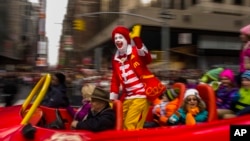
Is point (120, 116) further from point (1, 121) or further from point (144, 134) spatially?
point (1, 121)

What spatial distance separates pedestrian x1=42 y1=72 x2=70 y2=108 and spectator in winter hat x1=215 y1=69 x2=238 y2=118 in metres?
2.04

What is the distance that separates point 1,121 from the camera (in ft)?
13.1

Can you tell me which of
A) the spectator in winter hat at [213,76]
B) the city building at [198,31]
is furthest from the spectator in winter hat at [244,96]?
the city building at [198,31]

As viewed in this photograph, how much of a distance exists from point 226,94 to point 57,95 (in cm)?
245

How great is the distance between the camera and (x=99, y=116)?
3908mm

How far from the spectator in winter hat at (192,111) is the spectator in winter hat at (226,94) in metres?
0.28

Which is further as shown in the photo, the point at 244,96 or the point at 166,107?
the point at 166,107

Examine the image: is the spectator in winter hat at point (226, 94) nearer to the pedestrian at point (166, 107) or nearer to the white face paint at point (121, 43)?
the pedestrian at point (166, 107)

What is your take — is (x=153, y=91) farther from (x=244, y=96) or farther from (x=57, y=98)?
(x=57, y=98)

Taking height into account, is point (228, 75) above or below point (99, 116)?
above

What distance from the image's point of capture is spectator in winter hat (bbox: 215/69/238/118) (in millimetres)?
4195

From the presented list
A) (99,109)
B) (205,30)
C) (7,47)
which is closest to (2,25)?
(7,47)

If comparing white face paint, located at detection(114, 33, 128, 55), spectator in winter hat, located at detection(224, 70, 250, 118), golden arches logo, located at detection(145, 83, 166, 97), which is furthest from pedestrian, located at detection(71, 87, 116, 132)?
spectator in winter hat, located at detection(224, 70, 250, 118)

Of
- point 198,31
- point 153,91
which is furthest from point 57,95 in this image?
point 198,31
